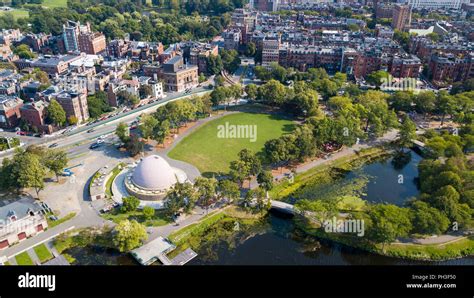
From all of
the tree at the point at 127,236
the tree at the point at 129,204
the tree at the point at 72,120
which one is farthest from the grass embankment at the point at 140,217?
the tree at the point at 72,120

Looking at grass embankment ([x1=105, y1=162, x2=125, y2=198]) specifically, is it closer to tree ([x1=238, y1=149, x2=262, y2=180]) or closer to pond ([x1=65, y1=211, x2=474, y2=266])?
pond ([x1=65, y1=211, x2=474, y2=266])

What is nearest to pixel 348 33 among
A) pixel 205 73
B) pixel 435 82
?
pixel 435 82

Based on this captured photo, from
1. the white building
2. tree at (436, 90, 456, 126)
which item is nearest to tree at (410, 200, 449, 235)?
tree at (436, 90, 456, 126)

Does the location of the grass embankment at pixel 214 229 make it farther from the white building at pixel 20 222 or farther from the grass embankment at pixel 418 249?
the white building at pixel 20 222

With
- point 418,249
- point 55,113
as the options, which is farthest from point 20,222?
point 418,249

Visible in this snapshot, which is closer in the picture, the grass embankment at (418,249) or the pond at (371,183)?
the grass embankment at (418,249)
